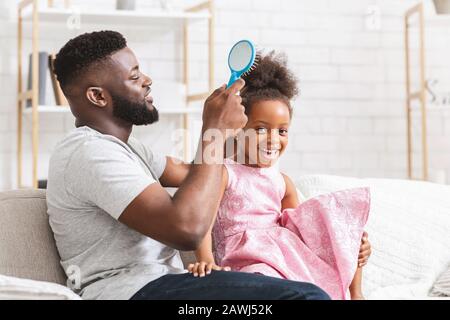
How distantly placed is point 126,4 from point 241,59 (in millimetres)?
2122

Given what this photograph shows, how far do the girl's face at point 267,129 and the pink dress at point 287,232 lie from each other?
0.07 meters

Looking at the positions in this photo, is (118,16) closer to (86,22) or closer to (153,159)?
(86,22)

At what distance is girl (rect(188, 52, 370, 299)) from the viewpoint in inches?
68.4

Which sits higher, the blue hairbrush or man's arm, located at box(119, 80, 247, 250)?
the blue hairbrush

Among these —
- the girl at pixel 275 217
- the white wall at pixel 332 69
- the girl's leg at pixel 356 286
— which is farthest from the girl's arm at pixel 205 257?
the white wall at pixel 332 69

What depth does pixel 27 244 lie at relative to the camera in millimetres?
1662

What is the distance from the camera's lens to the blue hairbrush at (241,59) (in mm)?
1550

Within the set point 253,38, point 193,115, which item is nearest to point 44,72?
point 193,115

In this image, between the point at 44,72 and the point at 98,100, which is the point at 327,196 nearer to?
the point at 98,100

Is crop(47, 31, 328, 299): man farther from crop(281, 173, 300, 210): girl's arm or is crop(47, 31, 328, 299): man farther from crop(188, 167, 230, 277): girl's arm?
crop(281, 173, 300, 210): girl's arm

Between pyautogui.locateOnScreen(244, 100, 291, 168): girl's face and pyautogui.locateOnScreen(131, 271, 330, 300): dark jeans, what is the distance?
0.48m

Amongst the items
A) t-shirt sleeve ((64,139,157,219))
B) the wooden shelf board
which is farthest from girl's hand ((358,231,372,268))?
the wooden shelf board

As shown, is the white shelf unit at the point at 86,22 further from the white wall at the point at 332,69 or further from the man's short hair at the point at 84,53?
the man's short hair at the point at 84,53
